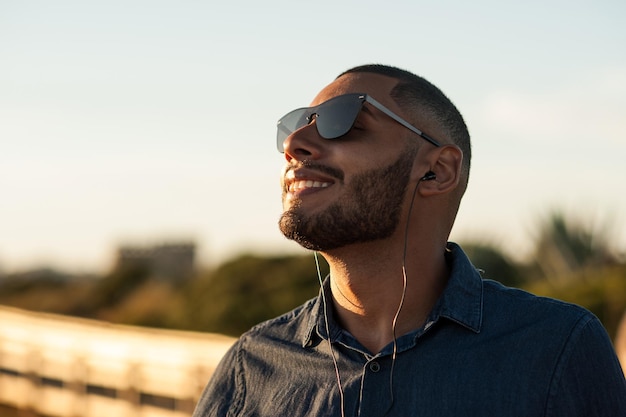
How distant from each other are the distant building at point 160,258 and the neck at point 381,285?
23035 mm

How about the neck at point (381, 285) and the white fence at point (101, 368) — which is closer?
the neck at point (381, 285)

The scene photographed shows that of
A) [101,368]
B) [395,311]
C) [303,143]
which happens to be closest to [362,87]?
[303,143]

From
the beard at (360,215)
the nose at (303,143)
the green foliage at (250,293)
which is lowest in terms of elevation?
the green foliage at (250,293)

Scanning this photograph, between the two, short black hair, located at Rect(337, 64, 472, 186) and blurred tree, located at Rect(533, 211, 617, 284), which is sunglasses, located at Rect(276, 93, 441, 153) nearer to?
short black hair, located at Rect(337, 64, 472, 186)

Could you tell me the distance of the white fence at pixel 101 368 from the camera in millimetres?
7645

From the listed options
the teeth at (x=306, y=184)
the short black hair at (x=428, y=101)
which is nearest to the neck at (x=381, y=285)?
the teeth at (x=306, y=184)

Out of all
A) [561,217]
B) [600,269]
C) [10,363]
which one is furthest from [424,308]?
[561,217]

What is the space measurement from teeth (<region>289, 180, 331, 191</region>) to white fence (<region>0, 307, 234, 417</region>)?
4083mm

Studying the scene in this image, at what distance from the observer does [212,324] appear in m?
15.6

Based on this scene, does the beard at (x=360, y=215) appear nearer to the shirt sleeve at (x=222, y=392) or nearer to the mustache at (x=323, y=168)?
the mustache at (x=323, y=168)

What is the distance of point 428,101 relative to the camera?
11.1 ft

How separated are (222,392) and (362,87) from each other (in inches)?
48.8

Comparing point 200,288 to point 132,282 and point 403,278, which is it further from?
point 403,278

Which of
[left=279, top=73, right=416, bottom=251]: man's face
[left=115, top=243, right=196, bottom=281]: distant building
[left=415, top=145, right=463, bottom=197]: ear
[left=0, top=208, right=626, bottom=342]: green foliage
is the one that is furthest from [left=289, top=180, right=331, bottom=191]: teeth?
[left=115, top=243, right=196, bottom=281]: distant building
